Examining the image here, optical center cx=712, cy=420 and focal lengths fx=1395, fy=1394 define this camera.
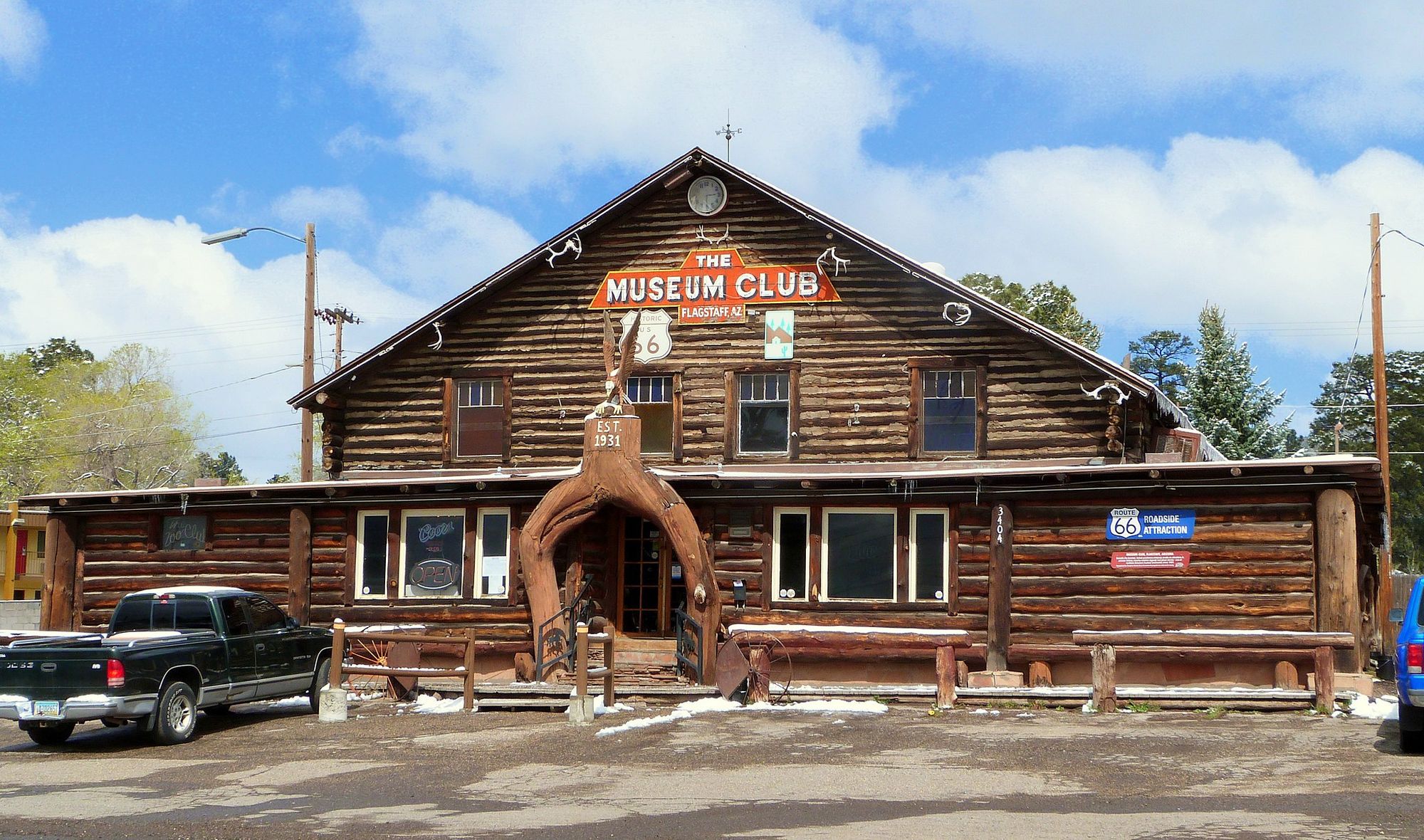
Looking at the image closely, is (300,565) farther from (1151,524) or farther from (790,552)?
(1151,524)

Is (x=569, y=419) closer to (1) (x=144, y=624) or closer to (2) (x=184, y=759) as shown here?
(1) (x=144, y=624)

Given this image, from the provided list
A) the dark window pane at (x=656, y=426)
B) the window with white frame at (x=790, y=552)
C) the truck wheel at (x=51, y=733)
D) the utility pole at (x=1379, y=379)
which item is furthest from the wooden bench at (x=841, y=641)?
the utility pole at (x=1379, y=379)

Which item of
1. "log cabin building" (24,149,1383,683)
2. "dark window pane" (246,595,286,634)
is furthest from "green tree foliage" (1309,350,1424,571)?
"dark window pane" (246,595,286,634)

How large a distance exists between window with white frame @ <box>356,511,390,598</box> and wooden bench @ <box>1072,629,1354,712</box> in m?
11.1

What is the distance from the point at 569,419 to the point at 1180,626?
1047 cm

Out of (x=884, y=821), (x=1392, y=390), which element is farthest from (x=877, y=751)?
(x=1392, y=390)

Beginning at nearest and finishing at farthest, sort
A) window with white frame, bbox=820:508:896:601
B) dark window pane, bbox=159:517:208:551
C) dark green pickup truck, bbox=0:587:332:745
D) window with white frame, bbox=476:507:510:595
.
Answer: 1. dark green pickup truck, bbox=0:587:332:745
2. window with white frame, bbox=820:508:896:601
3. window with white frame, bbox=476:507:510:595
4. dark window pane, bbox=159:517:208:551

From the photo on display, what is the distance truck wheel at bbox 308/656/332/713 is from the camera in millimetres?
18438

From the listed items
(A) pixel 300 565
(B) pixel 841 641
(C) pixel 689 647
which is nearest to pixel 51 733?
(A) pixel 300 565

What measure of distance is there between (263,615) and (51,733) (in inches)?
113

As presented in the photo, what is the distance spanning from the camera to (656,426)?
23.9 m

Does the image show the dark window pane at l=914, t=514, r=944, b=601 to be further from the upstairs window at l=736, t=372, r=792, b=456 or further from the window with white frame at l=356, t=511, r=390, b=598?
the window with white frame at l=356, t=511, r=390, b=598

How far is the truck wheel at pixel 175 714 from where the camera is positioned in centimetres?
1531

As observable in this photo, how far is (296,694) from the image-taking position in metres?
18.0
